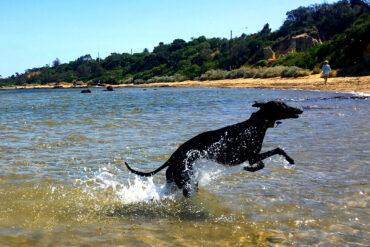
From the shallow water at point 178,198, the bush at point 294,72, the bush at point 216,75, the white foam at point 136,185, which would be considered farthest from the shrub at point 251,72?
the white foam at point 136,185

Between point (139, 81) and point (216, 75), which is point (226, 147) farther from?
point (139, 81)

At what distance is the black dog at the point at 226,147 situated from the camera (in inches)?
173

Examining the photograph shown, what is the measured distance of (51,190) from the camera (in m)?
4.86

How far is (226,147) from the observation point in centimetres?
456

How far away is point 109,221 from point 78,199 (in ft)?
3.10

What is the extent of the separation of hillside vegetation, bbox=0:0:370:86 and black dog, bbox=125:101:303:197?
2189cm

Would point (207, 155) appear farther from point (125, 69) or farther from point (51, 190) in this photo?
point (125, 69)

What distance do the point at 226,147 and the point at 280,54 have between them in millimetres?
52184

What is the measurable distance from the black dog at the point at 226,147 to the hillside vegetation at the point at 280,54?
21893 mm

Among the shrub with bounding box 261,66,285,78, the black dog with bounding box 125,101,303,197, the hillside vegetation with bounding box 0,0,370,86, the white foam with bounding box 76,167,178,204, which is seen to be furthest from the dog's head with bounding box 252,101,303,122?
the shrub with bounding box 261,66,285,78

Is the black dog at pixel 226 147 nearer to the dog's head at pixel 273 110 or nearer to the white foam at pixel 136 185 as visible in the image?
the dog's head at pixel 273 110

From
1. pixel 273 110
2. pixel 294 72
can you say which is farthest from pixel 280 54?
pixel 273 110

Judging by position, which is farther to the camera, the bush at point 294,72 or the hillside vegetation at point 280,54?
the bush at point 294,72

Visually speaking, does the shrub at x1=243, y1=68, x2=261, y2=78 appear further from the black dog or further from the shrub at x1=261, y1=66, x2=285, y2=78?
the black dog
